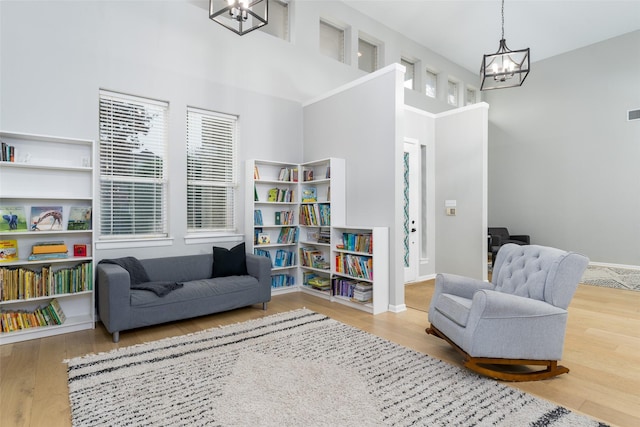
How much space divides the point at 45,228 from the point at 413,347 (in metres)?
3.69

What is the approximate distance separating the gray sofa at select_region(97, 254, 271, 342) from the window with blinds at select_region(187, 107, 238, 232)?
649mm

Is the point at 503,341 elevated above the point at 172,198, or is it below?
below

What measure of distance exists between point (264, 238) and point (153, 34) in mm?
2914

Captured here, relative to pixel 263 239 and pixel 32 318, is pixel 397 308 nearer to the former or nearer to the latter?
pixel 263 239

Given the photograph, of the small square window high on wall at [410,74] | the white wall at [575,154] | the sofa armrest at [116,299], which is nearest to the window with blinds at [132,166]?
the sofa armrest at [116,299]

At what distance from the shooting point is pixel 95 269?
12.0ft

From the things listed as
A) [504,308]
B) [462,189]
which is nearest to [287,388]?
[504,308]

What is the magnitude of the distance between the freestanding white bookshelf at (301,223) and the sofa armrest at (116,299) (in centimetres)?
178

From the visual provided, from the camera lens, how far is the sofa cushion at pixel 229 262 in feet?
13.9

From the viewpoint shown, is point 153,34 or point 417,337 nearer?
point 417,337

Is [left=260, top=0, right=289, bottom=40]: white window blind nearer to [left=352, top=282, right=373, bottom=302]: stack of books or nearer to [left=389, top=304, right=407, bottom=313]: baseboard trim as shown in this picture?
[left=352, top=282, right=373, bottom=302]: stack of books

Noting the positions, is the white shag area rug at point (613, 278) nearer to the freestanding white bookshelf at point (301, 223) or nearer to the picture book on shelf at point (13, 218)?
the freestanding white bookshelf at point (301, 223)

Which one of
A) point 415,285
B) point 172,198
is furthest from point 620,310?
point 172,198

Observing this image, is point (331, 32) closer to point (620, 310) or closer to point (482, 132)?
point (482, 132)
